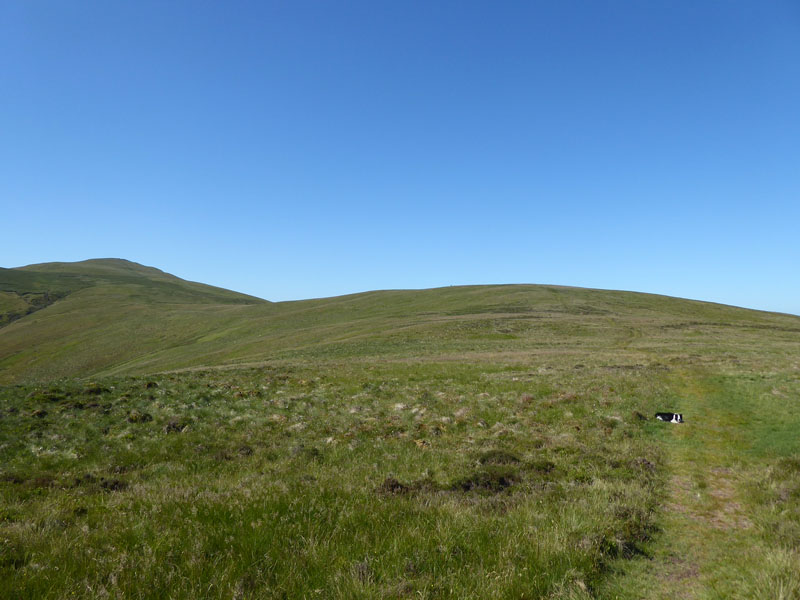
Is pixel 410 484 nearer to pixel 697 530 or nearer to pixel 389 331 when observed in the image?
pixel 697 530

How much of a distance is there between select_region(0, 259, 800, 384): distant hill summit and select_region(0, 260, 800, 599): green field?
57.3ft

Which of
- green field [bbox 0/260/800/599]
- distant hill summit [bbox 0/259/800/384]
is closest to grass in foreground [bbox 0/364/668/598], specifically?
green field [bbox 0/260/800/599]

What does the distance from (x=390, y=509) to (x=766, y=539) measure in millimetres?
6634

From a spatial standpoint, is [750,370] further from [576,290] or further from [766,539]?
[576,290]

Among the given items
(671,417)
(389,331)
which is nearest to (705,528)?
(671,417)

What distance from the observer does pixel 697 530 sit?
7758 millimetres

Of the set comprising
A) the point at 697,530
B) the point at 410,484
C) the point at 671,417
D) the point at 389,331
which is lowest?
the point at 410,484

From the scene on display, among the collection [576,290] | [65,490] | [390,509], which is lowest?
[65,490]

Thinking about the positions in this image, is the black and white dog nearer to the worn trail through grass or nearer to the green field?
the green field

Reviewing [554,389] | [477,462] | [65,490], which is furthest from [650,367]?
[65,490]

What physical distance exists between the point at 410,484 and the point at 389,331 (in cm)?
5697

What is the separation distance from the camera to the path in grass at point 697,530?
5.88 m

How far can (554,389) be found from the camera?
898 inches

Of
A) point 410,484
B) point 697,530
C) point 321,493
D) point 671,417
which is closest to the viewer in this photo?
point 697,530
